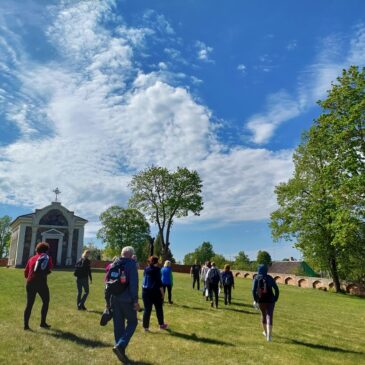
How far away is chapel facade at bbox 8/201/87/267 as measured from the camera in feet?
173

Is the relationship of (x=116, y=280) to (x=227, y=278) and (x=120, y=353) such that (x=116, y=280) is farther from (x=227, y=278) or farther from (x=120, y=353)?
(x=227, y=278)

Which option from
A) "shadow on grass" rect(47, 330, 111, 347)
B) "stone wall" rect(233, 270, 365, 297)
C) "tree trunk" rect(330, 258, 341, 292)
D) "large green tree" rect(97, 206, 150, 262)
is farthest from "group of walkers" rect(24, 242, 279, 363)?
"large green tree" rect(97, 206, 150, 262)

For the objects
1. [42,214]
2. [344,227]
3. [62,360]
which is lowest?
[62,360]

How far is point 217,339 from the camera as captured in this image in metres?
10.1

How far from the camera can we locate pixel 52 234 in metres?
53.8

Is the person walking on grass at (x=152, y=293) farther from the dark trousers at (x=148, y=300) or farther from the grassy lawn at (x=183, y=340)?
the grassy lawn at (x=183, y=340)

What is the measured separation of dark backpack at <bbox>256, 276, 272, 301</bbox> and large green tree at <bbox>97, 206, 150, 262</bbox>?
73.0m

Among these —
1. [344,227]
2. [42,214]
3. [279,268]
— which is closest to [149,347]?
[344,227]

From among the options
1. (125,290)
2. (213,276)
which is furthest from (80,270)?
(125,290)

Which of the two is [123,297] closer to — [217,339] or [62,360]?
[62,360]

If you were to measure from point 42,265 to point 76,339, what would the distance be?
6.80ft

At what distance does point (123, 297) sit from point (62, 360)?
5.14 feet

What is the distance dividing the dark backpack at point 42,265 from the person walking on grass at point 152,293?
2703 millimetres

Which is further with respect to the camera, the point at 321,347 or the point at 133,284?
the point at 321,347
